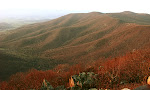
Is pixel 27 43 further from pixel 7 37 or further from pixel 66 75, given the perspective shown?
pixel 66 75

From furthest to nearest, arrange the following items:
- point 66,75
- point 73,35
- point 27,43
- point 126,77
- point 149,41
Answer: point 73,35
point 27,43
point 149,41
point 66,75
point 126,77

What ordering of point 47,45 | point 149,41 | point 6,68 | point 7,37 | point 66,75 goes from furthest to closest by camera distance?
point 7,37, point 47,45, point 149,41, point 6,68, point 66,75

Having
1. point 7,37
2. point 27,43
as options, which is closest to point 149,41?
point 27,43

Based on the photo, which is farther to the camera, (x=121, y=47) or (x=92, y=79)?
(x=121, y=47)

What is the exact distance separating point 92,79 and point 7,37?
102 metres

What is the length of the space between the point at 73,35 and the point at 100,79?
6665 centimetres

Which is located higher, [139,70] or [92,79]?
[139,70]

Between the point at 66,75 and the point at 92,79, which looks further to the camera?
the point at 66,75

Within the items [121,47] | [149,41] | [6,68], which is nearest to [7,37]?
[6,68]

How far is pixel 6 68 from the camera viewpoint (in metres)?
23.5

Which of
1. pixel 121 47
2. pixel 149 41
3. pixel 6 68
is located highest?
pixel 149 41

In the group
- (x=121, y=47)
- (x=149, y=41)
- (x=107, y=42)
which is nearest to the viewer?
(x=149, y=41)

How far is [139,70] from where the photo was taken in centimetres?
779

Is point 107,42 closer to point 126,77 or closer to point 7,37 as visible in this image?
point 126,77
